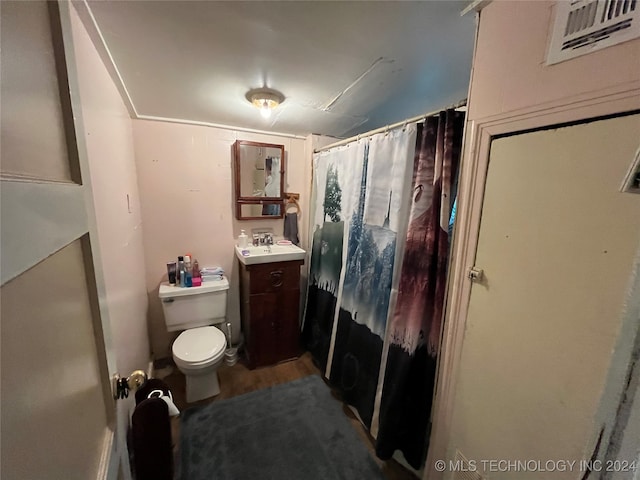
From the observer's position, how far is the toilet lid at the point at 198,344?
5.38 ft

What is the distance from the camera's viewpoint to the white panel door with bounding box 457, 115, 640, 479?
595mm

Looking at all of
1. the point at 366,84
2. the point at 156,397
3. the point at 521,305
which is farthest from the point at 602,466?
the point at 366,84

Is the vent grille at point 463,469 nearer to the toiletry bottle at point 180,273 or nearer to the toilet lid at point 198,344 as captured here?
the toilet lid at point 198,344

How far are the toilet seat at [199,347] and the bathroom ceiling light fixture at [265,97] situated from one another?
5.32 feet

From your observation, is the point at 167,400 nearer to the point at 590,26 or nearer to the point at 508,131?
the point at 508,131

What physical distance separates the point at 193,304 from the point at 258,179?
116cm

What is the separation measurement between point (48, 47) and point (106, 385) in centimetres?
69

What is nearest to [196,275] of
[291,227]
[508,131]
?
[291,227]

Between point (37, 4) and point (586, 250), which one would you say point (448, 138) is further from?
point (37, 4)

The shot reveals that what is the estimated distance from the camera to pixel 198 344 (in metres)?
1.75

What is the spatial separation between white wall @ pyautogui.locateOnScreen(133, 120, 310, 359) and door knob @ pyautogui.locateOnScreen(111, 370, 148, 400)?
1571mm

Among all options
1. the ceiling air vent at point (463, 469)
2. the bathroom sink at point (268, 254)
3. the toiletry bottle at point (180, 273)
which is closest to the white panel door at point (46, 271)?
the ceiling air vent at point (463, 469)

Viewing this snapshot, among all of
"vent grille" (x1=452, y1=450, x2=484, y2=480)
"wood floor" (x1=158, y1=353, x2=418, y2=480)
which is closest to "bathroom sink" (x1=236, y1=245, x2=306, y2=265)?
"wood floor" (x1=158, y1=353, x2=418, y2=480)

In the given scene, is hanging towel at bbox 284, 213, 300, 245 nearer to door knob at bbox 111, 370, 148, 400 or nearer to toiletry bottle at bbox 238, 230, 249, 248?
toiletry bottle at bbox 238, 230, 249, 248
